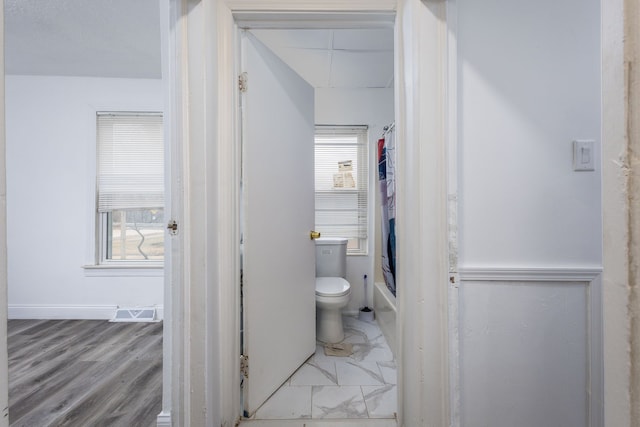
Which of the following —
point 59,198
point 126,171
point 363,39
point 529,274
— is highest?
point 363,39

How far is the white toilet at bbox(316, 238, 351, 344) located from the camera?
2002 millimetres

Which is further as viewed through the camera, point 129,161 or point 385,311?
point 129,161

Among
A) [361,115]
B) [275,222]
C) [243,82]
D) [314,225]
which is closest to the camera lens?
[243,82]

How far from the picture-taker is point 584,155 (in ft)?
3.48

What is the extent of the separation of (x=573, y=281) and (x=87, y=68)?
3.75 metres

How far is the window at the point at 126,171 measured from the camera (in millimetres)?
2654

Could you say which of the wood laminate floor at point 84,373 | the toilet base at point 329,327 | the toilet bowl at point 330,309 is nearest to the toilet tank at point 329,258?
the toilet bowl at point 330,309

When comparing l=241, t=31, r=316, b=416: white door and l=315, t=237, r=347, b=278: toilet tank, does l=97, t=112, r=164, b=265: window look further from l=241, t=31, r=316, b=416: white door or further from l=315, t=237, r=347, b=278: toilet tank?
l=241, t=31, r=316, b=416: white door

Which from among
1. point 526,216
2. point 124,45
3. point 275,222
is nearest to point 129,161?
point 124,45

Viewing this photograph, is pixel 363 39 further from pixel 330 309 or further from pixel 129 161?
pixel 129 161

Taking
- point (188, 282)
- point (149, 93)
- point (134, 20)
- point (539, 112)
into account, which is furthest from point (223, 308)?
point (149, 93)

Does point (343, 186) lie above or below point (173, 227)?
above

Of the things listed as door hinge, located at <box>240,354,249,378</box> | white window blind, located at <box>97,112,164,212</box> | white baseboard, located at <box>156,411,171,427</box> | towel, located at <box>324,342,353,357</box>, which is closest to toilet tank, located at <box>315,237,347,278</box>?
towel, located at <box>324,342,353,357</box>

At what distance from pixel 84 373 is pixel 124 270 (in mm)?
1099
